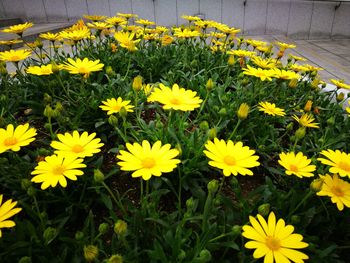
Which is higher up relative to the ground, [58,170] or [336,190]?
[58,170]

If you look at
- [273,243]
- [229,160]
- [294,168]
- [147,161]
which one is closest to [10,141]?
[147,161]

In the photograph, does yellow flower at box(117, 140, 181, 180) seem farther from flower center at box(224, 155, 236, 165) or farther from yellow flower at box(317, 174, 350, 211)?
yellow flower at box(317, 174, 350, 211)

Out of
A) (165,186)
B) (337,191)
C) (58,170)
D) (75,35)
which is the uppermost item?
(75,35)

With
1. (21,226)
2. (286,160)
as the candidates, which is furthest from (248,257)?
(21,226)

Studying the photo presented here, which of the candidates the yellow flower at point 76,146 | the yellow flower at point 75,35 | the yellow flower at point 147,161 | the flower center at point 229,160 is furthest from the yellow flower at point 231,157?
the yellow flower at point 75,35

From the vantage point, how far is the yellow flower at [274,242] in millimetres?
630

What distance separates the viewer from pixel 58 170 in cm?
78

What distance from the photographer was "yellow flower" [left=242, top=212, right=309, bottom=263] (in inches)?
24.8

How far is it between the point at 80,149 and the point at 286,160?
0.66 meters

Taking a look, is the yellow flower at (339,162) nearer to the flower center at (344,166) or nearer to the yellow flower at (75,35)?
the flower center at (344,166)

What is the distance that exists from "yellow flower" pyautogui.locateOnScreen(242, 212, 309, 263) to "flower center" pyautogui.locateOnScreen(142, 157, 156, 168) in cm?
28

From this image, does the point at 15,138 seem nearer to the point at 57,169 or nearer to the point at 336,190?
the point at 57,169

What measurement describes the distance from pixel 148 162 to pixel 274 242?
1.21 ft

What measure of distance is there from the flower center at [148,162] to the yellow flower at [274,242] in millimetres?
282
